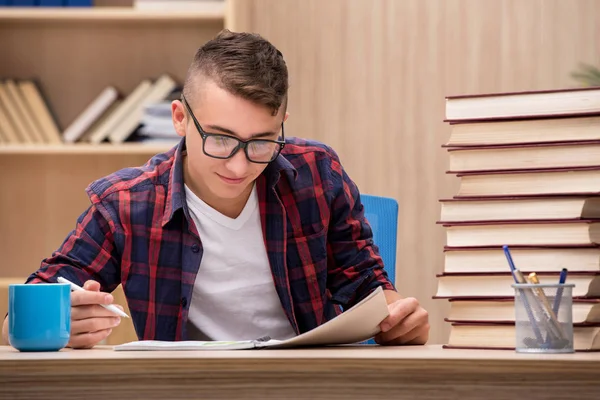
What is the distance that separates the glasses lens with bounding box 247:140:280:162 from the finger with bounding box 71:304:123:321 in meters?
0.38

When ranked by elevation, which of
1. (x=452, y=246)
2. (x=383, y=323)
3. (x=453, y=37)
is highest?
(x=453, y=37)

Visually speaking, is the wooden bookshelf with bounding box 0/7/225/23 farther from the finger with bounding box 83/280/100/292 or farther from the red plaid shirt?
the finger with bounding box 83/280/100/292

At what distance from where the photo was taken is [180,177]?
1.79 m

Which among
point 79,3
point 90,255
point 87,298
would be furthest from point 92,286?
point 79,3

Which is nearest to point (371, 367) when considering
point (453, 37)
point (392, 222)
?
point (392, 222)

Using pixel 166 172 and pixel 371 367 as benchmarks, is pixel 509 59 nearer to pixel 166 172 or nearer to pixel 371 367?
pixel 166 172

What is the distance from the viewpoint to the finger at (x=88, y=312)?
1.40 m

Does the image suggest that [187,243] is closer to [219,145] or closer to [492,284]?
[219,145]

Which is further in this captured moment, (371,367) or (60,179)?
(60,179)

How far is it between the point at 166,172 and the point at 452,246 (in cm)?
72

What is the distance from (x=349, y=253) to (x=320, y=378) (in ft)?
2.86

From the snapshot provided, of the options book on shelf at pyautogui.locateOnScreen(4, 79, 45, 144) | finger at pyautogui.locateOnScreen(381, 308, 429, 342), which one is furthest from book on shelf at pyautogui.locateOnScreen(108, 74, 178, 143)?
finger at pyautogui.locateOnScreen(381, 308, 429, 342)

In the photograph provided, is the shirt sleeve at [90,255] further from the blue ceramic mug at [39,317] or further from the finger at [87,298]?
the blue ceramic mug at [39,317]

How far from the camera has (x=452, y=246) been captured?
134cm
